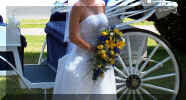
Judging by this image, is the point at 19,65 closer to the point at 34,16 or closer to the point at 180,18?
the point at 180,18

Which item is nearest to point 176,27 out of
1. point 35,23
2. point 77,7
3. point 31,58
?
point 31,58

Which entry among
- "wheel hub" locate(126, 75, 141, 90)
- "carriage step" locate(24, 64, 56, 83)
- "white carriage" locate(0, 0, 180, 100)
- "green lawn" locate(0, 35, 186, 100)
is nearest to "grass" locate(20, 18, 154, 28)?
"green lawn" locate(0, 35, 186, 100)

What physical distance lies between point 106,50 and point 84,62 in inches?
8.8

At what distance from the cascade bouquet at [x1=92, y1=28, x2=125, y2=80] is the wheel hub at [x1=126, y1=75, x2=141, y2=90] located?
1.55ft

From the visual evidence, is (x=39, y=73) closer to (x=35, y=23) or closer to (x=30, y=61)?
(x=30, y=61)

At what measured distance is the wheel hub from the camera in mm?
3664

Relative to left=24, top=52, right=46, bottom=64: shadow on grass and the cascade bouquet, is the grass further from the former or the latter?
the cascade bouquet

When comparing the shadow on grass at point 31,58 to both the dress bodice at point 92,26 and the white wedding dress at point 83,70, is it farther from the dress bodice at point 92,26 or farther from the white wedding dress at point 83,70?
the dress bodice at point 92,26

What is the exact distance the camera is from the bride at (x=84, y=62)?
3.15 metres

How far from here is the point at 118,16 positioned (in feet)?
12.6

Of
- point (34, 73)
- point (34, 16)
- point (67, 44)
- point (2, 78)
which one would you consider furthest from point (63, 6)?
point (34, 16)

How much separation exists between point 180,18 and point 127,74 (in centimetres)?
367

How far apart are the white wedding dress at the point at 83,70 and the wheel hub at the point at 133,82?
1.28 ft

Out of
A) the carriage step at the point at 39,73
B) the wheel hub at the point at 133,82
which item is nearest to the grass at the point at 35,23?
the carriage step at the point at 39,73
